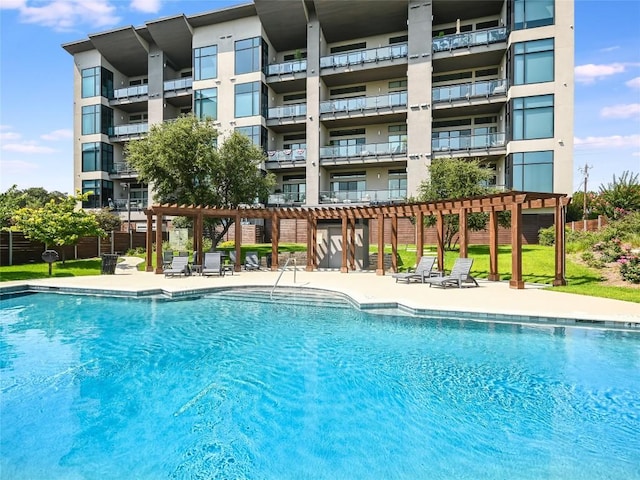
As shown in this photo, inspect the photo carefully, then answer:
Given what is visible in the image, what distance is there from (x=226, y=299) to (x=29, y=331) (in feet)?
16.8

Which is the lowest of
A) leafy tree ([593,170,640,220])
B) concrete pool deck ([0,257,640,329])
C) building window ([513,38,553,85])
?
concrete pool deck ([0,257,640,329])

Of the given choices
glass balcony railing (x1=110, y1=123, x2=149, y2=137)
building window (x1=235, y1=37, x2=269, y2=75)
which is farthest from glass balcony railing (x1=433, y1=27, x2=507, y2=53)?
glass balcony railing (x1=110, y1=123, x2=149, y2=137)

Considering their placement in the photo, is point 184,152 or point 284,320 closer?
point 284,320

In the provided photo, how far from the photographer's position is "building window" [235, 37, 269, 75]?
3017cm

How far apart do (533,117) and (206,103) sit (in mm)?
24844

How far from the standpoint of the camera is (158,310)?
10.4 m

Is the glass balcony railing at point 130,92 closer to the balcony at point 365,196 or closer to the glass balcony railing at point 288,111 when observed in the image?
the glass balcony railing at point 288,111

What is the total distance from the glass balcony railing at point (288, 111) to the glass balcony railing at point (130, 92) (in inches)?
524

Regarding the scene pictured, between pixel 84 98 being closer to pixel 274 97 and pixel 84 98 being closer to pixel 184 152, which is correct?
pixel 274 97

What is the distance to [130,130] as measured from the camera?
1406 inches

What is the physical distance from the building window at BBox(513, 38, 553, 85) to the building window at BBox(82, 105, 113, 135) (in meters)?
35.1

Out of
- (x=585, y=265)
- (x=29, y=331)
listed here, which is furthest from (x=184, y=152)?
(x=585, y=265)

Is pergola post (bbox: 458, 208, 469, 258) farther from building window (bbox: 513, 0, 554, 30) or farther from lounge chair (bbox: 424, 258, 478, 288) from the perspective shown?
building window (bbox: 513, 0, 554, 30)

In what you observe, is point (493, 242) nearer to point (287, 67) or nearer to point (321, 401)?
point (321, 401)
